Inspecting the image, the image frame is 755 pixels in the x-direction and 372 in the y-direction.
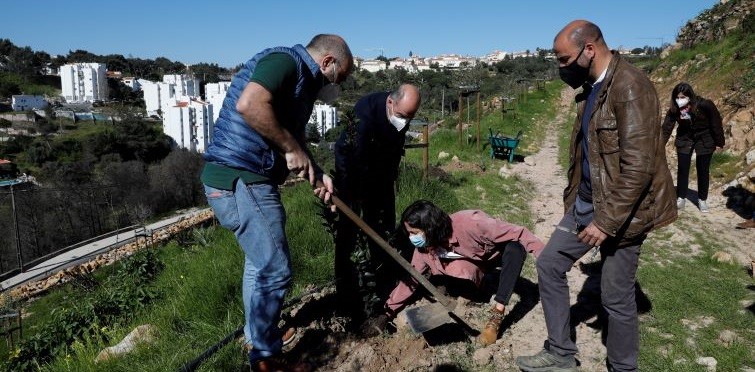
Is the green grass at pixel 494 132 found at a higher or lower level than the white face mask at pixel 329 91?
lower

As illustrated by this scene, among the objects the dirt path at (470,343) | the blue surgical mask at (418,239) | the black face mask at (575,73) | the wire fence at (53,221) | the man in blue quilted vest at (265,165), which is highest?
the black face mask at (575,73)

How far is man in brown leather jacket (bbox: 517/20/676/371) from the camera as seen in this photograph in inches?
84.6

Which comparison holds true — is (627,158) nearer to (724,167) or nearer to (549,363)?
(549,363)

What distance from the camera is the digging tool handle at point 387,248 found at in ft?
8.36

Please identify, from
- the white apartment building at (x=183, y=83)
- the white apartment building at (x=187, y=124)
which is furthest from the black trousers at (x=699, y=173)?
the white apartment building at (x=183, y=83)

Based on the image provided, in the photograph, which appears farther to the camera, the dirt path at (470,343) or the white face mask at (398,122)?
the white face mask at (398,122)

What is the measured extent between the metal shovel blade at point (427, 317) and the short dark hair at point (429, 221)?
42 cm

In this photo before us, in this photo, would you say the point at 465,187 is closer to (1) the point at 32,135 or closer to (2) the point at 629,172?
(2) the point at 629,172

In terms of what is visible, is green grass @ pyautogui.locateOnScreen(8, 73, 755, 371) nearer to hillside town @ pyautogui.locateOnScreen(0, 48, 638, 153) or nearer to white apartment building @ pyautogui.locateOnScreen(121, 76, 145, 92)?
hillside town @ pyautogui.locateOnScreen(0, 48, 638, 153)

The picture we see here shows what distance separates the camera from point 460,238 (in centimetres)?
340

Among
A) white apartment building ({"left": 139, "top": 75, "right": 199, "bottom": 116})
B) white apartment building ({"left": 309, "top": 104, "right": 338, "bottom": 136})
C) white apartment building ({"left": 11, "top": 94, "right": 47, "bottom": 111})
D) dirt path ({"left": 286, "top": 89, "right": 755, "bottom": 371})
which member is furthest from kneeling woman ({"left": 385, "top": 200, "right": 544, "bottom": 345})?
white apartment building ({"left": 139, "top": 75, "right": 199, "bottom": 116})

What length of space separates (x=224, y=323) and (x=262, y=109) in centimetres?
177

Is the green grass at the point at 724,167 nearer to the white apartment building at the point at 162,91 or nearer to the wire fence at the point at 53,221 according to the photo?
the wire fence at the point at 53,221

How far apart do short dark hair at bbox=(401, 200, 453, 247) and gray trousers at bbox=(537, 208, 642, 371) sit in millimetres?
747
